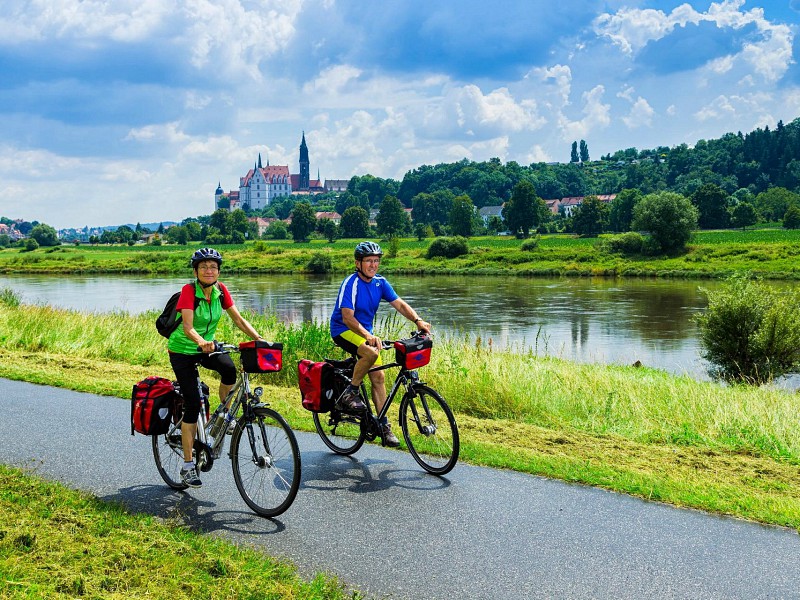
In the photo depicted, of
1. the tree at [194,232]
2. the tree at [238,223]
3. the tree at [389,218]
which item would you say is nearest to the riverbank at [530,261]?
the tree at [389,218]

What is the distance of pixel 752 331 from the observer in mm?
15203

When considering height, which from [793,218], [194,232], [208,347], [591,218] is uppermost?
[194,232]

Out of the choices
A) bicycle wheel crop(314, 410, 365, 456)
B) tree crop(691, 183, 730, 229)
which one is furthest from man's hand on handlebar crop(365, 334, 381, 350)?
tree crop(691, 183, 730, 229)

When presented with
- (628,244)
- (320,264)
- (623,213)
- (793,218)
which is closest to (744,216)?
(793,218)

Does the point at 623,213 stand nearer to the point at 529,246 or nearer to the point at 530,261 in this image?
the point at 529,246

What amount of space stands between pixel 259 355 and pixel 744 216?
97.5 metres

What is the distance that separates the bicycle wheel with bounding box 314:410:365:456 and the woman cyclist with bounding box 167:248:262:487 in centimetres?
132

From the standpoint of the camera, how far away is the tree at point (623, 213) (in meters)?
98.9

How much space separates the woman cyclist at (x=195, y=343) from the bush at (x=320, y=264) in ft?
212

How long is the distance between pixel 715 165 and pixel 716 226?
57.9 meters

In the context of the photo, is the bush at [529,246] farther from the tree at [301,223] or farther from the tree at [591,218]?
the tree at [301,223]

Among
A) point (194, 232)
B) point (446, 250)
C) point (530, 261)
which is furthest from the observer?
point (194, 232)

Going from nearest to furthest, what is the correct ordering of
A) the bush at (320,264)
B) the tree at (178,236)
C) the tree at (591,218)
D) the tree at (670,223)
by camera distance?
the tree at (670,223) → the bush at (320,264) → the tree at (591,218) → the tree at (178,236)

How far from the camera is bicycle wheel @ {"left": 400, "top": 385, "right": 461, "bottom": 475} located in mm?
5930
